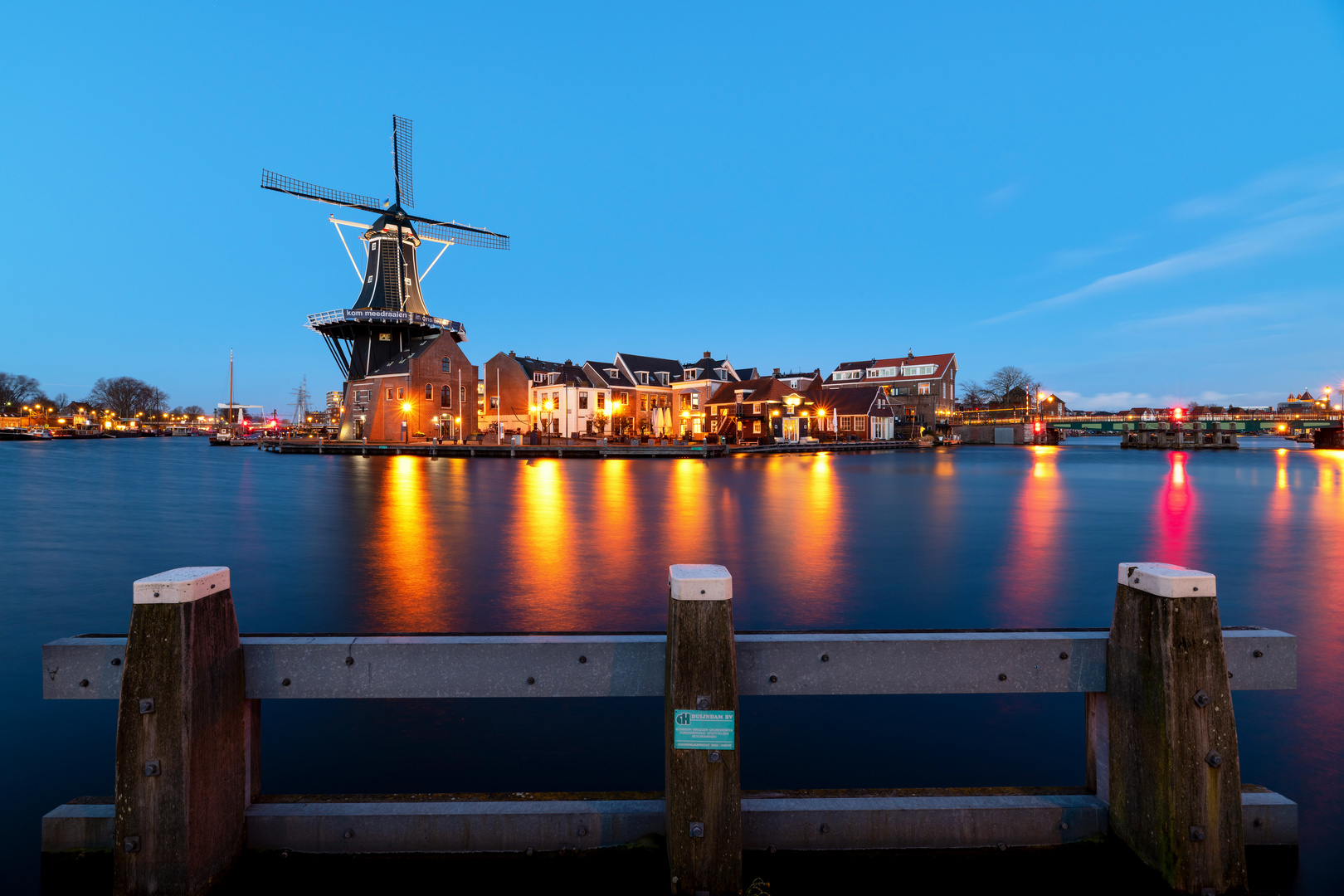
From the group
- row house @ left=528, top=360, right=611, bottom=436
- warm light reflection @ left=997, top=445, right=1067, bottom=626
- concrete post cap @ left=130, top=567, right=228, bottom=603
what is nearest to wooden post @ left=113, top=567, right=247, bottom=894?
concrete post cap @ left=130, top=567, right=228, bottom=603

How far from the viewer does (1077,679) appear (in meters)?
3.16

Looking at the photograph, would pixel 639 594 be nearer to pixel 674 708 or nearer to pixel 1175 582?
pixel 674 708

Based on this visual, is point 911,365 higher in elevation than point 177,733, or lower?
higher

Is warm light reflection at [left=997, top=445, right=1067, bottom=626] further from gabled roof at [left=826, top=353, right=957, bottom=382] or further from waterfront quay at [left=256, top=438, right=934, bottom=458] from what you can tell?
gabled roof at [left=826, top=353, right=957, bottom=382]

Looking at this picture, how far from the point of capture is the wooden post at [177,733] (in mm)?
2703

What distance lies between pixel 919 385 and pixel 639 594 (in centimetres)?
9360

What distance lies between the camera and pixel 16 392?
144 m

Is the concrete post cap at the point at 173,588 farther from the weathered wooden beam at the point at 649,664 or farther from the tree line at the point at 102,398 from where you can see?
the tree line at the point at 102,398

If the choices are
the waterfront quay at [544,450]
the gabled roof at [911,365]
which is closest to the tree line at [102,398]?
the waterfront quay at [544,450]

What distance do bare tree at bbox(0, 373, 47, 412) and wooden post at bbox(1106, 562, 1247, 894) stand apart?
18918cm

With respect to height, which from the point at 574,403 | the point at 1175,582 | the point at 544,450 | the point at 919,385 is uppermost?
the point at 919,385

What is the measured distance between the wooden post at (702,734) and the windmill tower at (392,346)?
6033 centimetres

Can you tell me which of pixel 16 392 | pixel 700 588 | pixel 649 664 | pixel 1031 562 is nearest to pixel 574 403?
pixel 1031 562

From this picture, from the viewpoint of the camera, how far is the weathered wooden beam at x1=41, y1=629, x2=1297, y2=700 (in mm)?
3043
